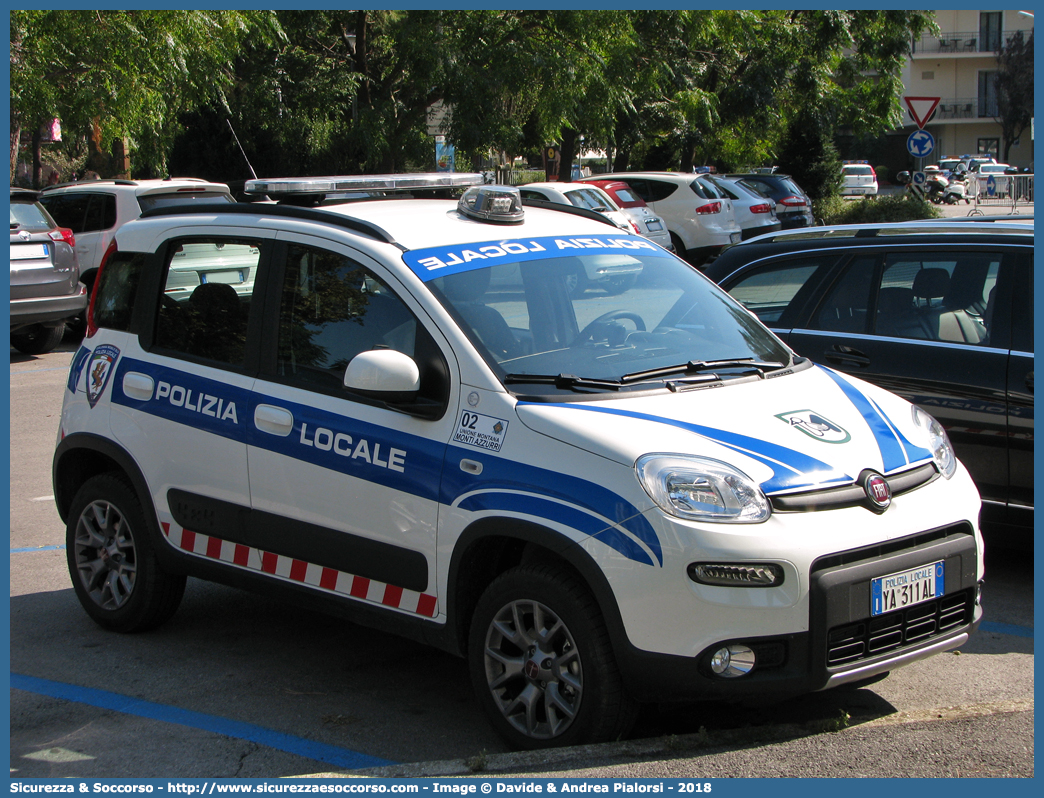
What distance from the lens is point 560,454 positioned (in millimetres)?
3654

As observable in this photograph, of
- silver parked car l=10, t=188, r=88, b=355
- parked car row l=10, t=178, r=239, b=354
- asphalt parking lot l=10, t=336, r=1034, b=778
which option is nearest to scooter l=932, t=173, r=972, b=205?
parked car row l=10, t=178, r=239, b=354

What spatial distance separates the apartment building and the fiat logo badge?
76531 mm

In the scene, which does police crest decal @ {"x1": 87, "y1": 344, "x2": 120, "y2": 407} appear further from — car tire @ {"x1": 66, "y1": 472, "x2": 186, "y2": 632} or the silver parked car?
the silver parked car

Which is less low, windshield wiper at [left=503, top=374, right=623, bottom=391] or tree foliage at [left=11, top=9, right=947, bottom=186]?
tree foliage at [left=11, top=9, right=947, bottom=186]

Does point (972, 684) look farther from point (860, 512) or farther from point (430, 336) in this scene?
point (430, 336)

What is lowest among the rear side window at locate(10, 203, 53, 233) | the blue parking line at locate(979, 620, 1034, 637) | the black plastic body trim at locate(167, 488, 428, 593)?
the blue parking line at locate(979, 620, 1034, 637)

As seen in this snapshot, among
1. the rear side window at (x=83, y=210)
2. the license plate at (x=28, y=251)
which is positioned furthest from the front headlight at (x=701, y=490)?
the rear side window at (x=83, y=210)

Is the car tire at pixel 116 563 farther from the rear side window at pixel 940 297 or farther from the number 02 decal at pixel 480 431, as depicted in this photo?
the rear side window at pixel 940 297

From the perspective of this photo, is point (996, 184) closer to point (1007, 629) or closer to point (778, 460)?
point (1007, 629)

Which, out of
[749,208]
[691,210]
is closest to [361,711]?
[691,210]

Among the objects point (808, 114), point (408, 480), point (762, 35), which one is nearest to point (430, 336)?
point (408, 480)

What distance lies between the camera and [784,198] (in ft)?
84.0

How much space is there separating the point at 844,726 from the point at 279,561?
222 cm

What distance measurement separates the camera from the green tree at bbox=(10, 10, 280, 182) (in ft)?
57.4
